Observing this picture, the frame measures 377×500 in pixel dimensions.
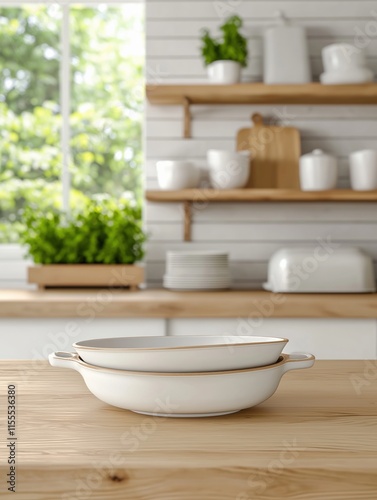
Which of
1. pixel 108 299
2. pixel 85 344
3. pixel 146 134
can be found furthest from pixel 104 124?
pixel 85 344

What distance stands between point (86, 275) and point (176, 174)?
550 millimetres

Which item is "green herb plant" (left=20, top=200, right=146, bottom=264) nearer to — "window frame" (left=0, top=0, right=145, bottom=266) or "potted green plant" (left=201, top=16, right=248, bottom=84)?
"window frame" (left=0, top=0, right=145, bottom=266)

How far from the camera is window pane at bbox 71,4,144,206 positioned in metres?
3.51

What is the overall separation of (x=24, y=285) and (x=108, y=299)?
0.94 m

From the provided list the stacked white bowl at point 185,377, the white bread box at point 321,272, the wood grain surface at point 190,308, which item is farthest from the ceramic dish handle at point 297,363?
the white bread box at point 321,272

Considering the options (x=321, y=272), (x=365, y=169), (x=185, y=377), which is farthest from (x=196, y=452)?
(x=365, y=169)

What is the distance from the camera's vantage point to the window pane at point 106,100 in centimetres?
351

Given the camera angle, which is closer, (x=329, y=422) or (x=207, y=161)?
(x=329, y=422)

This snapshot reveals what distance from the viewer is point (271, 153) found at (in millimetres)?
3162

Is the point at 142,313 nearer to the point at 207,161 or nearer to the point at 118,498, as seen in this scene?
the point at 207,161

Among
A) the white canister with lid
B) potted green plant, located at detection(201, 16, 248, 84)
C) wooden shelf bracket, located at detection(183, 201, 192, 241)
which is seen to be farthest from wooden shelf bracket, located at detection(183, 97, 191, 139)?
the white canister with lid

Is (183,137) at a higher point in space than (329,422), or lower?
higher

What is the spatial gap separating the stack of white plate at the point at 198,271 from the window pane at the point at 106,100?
2.43 ft

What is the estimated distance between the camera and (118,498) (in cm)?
75
